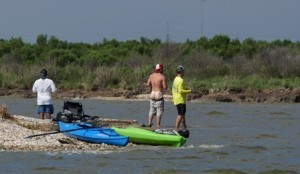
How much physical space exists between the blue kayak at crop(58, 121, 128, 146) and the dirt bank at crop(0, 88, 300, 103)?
70.5ft

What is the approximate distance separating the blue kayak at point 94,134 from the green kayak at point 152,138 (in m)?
0.30

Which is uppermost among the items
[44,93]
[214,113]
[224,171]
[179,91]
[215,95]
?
[179,91]

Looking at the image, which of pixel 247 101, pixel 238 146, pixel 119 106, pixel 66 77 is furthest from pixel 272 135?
pixel 66 77

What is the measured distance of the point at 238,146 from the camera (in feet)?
64.4

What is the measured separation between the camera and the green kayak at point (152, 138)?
18.5 m

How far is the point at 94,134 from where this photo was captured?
18.3m

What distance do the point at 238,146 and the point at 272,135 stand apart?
132 inches

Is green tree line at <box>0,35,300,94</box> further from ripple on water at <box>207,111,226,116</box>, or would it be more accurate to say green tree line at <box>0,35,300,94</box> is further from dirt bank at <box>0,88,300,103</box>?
ripple on water at <box>207,111,226,116</box>

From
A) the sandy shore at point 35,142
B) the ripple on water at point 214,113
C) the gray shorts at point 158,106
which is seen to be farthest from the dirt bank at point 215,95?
the sandy shore at point 35,142

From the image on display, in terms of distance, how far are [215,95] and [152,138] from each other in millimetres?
22229

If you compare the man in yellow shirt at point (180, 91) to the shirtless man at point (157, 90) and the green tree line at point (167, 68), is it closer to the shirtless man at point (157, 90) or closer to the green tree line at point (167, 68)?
the shirtless man at point (157, 90)

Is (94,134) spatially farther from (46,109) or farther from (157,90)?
(46,109)

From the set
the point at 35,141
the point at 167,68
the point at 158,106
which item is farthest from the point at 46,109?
the point at 167,68

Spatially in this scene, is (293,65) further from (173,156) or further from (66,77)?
(173,156)
